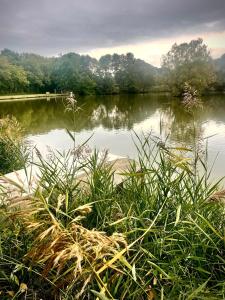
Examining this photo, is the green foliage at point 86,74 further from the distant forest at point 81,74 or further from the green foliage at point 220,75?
the green foliage at point 220,75

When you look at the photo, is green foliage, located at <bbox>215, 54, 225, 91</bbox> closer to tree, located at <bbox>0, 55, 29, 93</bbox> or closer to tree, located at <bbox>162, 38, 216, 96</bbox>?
tree, located at <bbox>162, 38, 216, 96</bbox>

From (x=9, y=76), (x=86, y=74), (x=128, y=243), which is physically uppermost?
(x=128, y=243)

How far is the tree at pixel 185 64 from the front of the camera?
56400mm

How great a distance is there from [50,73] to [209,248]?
88.0m

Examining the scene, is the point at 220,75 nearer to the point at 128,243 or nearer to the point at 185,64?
the point at 185,64

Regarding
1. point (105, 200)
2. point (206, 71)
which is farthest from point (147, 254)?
point (206, 71)

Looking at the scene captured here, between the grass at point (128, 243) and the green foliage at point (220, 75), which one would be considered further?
the green foliage at point (220, 75)

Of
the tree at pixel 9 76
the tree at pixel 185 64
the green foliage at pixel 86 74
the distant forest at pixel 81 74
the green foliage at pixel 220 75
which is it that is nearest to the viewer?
the tree at pixel 185 64

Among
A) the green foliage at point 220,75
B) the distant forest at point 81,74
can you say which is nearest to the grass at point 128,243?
the distant forest at point 81,74

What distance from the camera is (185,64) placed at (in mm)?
59125

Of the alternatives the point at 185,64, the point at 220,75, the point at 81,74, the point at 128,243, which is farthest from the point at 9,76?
the point at 128,243

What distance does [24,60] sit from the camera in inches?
3457

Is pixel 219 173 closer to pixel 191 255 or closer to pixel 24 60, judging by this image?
pixel 191 255

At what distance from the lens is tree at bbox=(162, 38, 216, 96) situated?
A: 5640 centimetres
